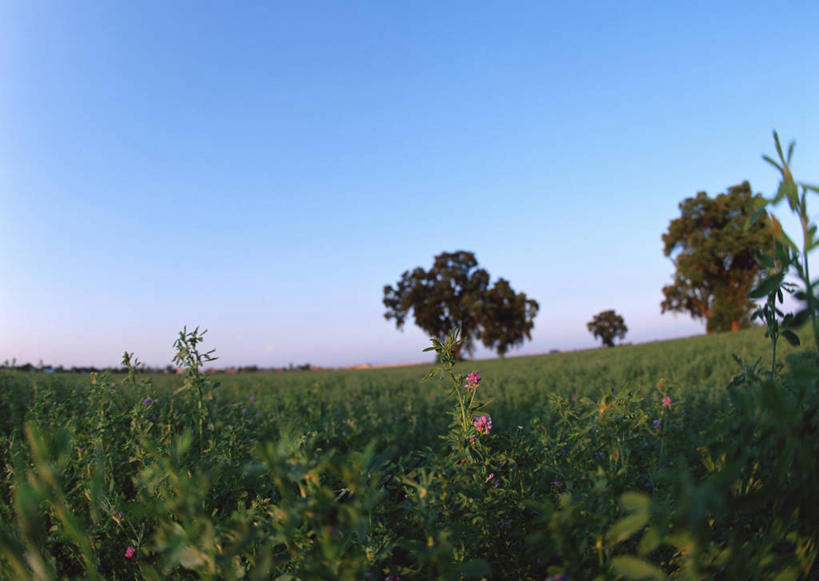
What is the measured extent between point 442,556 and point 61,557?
223cm

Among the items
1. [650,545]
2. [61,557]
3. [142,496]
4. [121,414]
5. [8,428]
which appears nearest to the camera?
[650,545]

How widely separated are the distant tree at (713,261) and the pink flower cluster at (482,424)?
129 feet

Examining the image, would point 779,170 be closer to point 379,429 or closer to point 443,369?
point 443,369

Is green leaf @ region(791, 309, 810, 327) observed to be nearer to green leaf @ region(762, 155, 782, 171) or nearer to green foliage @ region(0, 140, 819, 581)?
green foliage @ region(0, 140, 819, 581)

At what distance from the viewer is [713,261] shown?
3494 cm

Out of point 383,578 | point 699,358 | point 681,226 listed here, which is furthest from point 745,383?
point 681,226

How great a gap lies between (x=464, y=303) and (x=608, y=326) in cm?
5233

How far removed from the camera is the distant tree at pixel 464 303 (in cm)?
4472

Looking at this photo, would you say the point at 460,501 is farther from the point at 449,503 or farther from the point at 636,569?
the point at 636,569

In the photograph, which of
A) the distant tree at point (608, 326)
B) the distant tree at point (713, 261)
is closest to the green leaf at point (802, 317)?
the distant tree at point (713, 261)

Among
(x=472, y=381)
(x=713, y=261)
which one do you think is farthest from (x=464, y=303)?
(x=472, y=381)

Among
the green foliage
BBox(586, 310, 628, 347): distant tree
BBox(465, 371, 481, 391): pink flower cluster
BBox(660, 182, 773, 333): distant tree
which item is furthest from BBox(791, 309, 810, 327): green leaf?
BBox(586, 310, 628, 347): distant tree

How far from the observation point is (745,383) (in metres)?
1.52

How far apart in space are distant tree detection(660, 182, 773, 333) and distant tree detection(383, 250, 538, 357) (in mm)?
13163
